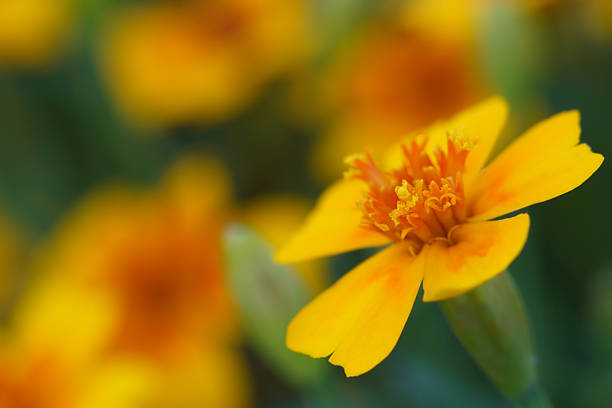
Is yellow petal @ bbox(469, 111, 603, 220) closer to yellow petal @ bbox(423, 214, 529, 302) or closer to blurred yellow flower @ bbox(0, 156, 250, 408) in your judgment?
yellow petal @ bbox(423, 214, 529, 302)

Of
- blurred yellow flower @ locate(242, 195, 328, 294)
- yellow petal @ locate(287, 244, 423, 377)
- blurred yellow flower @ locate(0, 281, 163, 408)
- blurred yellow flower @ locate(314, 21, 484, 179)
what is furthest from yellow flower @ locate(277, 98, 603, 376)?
blurred yellow flower @ locate(314, 21, 484, 179)

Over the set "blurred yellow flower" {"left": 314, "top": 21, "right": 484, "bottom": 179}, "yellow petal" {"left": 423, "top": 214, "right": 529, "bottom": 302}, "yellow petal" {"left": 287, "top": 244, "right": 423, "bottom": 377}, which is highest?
"yellow petal" {"left": 423, "top": 214, "right": 529, "bottom": 302}

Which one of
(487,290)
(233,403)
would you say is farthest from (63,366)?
(487,290)

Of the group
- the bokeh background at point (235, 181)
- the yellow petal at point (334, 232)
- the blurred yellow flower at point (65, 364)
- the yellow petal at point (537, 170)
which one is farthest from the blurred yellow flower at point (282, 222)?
the yellow petal at point (537, 170)

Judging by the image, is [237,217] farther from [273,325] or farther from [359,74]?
[273,325]

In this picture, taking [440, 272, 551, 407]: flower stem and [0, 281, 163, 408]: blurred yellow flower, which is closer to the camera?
[440, 272, 551, 407]: flower stem

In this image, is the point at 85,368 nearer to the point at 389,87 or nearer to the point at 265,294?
the point at 265,294
